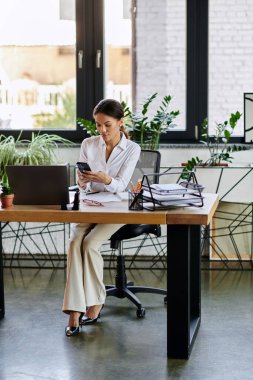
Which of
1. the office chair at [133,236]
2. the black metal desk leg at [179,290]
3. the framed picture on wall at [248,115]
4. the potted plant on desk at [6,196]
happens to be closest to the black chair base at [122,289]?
the office chair at [133,236]

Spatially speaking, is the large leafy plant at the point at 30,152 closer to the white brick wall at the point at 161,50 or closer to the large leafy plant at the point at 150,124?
the large leafy plant at the point at 150,124

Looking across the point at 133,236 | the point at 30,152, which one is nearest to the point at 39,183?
the point at 133,236

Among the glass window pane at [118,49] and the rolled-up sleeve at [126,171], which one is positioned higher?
the glass window pane at [118,49]

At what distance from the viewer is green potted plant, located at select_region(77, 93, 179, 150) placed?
18.9ft

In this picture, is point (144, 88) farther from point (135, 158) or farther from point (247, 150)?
point (135, 158)

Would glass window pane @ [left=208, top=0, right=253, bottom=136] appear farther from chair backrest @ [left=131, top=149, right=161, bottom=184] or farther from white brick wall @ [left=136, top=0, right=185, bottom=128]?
chair backrest @ [left=131, top=149, right=161, bottom=184]

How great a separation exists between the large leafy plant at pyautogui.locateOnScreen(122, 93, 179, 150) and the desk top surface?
6.53 feet

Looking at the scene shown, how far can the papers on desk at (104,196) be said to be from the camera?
4.13 metres

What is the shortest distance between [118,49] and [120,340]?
9.48 ft

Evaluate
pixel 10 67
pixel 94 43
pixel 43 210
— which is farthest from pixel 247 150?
pixel 43 210

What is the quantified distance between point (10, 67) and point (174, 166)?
1.60m

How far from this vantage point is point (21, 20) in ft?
20.4

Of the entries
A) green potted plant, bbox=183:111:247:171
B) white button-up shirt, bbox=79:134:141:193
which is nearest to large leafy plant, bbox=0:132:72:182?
green potted plant, bbox=183:111:247:171

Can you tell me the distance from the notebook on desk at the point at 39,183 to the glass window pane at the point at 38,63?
8.01ft
